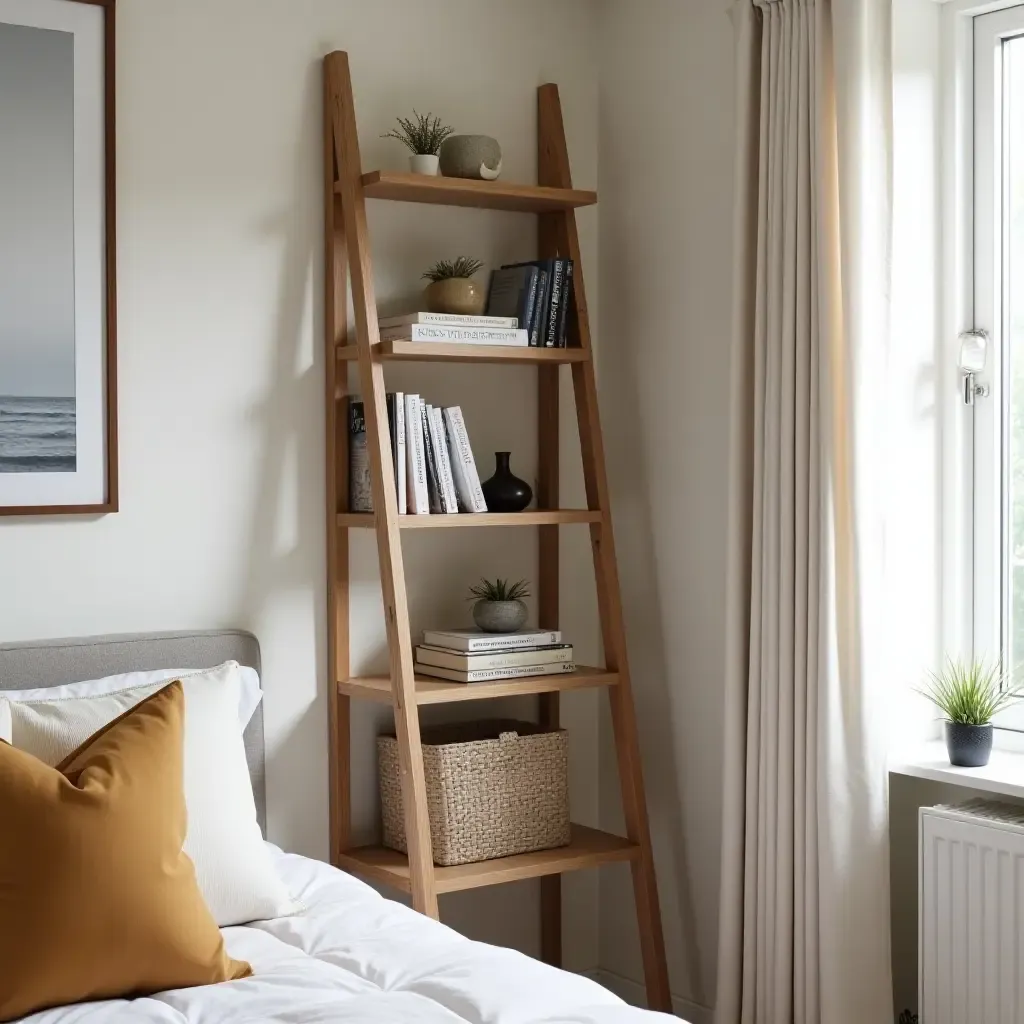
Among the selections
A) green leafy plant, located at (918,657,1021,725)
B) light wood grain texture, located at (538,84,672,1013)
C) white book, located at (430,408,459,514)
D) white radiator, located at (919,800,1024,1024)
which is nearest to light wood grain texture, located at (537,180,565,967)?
light wood grain texture, located at (538,84,672,1013)

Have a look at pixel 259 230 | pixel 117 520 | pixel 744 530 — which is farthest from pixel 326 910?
A: pixel 259 230

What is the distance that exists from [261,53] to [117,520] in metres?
1.06

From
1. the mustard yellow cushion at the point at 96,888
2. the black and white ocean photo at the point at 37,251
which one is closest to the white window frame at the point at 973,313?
the mustard yellow cushion at the point at 96,888

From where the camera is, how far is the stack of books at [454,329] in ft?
9.64

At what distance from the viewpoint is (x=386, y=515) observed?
2838 mm

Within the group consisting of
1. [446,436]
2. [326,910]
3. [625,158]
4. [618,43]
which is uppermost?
[618,43]

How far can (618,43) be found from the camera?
11.3ft

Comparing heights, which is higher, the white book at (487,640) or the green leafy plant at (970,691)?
the white book at (487,640)

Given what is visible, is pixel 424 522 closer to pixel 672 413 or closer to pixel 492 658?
pixel 492 658

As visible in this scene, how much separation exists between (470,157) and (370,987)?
1.82 m

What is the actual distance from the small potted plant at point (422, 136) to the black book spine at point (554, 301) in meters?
0.35

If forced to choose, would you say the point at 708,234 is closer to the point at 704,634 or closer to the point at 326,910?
the point at 704,634

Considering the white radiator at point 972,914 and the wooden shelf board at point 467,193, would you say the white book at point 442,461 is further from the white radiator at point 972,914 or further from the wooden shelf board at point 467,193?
the white radiator at point 972,914

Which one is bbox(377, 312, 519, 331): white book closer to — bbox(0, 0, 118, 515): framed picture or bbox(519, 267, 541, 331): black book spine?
bbox(519, 267, 541, 331): black book spine
